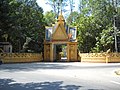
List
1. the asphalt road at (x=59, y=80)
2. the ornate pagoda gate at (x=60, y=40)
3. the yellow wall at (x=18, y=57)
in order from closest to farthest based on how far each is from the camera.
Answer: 1. the asphalt road at (x=59, y=80)
2. the yellow wall at (x=18, y=57)
3. the ornate pagoda gate at (x=60, y=40)

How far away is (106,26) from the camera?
1927 inches

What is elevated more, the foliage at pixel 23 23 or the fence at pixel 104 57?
the foliage at pixel 23 23

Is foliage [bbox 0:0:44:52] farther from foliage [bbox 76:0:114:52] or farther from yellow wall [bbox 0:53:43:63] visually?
foliage [bbox 76:0:114:52]

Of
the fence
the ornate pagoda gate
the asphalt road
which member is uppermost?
the ornate pagoda gate

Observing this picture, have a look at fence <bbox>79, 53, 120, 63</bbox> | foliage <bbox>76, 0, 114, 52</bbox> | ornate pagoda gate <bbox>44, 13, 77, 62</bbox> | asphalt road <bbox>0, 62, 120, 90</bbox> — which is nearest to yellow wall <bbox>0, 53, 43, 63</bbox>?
ornate pagoda gate <bbox>44, 13, 77, 62</bbox>

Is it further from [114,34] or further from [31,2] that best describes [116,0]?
[31,2]

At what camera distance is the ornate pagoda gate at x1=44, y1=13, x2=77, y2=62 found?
147 feet

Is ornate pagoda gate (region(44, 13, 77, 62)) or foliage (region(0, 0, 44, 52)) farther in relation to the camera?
ornate pagoda gate (region(44, 13, 77, 62))

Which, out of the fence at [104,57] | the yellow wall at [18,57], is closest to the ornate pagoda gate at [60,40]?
the yellow wall at [18,57]

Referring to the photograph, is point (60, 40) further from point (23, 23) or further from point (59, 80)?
point (59, 80)

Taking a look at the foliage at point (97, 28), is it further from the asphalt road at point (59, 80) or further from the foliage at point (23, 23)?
the asphalt road at point (59, 80)

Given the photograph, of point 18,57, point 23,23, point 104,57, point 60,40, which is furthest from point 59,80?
point 23,23

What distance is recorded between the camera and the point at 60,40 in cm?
4516

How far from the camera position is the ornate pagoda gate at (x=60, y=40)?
44.8 meters
